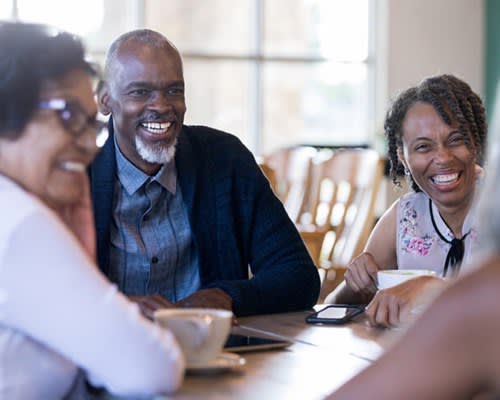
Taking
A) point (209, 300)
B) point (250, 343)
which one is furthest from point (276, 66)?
point (250, 343)

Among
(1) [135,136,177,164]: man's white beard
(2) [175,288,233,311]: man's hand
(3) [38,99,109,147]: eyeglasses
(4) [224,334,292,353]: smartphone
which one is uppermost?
(3) [38,99,109,147]: eyeglasses

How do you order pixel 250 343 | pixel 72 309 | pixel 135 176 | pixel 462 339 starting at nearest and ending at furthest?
pixel 462 339
pixel 72 309
pixel 250 343
pixel 135 176

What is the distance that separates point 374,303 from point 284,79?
5353 mm

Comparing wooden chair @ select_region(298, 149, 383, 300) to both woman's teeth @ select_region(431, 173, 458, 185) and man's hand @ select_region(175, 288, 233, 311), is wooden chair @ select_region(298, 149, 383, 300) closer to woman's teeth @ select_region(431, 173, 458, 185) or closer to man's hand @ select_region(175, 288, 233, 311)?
woman's teeth @ select_region(431, 173, 458, 185)

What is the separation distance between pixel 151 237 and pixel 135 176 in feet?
0.52

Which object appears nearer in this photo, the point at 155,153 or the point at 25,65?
the point at 25,65

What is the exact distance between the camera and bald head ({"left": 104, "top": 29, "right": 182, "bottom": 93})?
8.04 feet

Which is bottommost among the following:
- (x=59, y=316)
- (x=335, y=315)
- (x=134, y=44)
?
(x=335, y=315)

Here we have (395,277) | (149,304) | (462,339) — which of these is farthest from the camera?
(395,277)

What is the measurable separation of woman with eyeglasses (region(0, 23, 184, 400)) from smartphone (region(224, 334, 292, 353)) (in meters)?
0.33

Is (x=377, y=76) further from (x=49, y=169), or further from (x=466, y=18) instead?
(x=49, y=169)

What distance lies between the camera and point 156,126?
2.45 meters

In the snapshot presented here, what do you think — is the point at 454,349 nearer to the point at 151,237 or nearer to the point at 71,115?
the point at 71,115

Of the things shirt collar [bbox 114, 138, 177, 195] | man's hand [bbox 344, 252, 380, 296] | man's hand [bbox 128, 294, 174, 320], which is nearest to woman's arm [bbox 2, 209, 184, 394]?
man's hand [bbox 128, 294, 174, 320]
